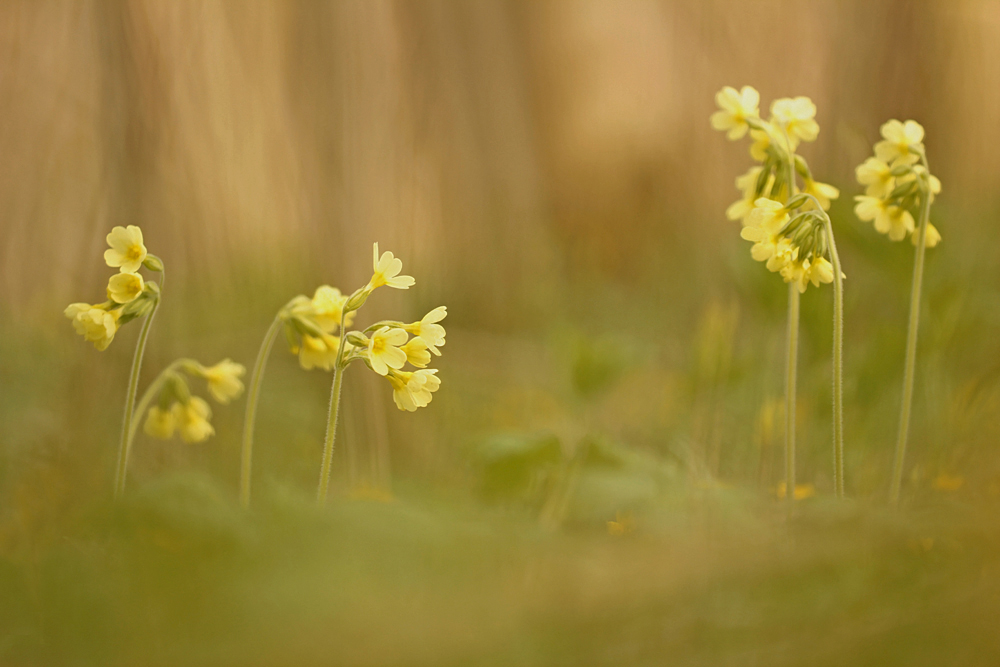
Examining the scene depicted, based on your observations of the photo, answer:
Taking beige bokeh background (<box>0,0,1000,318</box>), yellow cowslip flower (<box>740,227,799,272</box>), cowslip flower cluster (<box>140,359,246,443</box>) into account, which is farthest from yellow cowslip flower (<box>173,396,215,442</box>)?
yellow cowslip flower (<box>740,227,799,272</box>)

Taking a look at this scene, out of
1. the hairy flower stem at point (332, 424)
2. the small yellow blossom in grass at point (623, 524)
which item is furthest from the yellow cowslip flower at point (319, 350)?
the small yellow blossom in grass at point (623, 524)

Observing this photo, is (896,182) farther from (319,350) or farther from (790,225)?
(319,350)

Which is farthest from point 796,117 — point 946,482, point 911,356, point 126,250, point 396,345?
point 126,250

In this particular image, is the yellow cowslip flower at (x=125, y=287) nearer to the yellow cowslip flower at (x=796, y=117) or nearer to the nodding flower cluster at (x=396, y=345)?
the nodding flower cluster at (x=396, y=345)

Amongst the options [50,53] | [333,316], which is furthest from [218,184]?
[333,316]

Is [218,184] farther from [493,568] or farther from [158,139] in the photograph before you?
[493,568]
